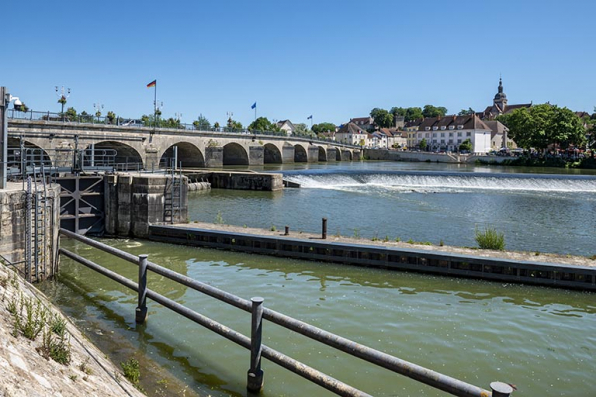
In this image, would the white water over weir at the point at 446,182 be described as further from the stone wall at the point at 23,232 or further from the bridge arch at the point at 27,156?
the stone wall at the point at 23,232

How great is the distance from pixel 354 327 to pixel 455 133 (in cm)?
14664

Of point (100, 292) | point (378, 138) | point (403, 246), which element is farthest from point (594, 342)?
point (378, 138)

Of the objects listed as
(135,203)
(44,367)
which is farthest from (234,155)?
(44,367)

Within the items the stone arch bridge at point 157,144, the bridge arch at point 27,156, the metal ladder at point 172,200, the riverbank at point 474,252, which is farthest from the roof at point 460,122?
the riverbank at point 474,252

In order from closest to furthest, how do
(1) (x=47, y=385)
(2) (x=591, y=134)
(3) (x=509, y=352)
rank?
(1) (x=47, y=385) → (3) (x=509, y=352) → (2) (x=591, y=134)

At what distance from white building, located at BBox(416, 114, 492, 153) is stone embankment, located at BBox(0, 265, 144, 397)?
141m

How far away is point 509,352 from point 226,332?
18.3 ft

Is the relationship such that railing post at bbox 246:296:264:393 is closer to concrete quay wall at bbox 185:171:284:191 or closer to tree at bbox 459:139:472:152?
concrete quay wall at bbox 185:171:284:191

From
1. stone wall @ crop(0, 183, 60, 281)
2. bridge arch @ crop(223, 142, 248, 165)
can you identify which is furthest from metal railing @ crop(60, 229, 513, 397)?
bridge arch @ crop(223, 142, 248, 165)

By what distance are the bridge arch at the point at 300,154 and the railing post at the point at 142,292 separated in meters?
87.8

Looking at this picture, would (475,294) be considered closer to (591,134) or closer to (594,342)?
(594,342)

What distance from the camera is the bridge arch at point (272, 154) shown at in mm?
88250

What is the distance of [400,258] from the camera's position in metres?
16.2

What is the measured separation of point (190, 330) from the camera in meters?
10.6
